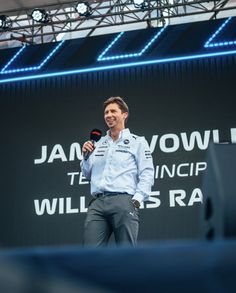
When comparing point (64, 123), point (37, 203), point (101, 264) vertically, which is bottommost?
point (101, 264)

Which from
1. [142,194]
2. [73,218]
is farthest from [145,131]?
[142,194]

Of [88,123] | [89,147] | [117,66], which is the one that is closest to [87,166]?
[89,147]

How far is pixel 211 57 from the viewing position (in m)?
6.46

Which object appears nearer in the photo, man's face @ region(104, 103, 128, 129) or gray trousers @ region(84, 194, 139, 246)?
gray trousers @ region(84, 194, 139, 246)

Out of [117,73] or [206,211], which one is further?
[117,73]

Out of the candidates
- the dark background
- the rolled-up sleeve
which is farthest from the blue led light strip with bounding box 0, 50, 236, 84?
the rolled-up sleeve

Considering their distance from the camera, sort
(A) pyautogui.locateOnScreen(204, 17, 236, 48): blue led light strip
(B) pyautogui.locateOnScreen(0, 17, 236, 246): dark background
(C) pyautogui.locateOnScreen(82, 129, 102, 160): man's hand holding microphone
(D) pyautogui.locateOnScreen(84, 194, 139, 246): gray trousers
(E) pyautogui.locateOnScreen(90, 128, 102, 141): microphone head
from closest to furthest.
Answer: (D) pyautogui.locateOnScreen(84, 194, 139, 246): gray trousers, (C) pyautogui.locateOnScreen(82, 129, 102, 160): man's hand holding microphone, (E) pyautogui.locateOnScreen(90, 128, 102, 141): microphone head, (B) pyautogui.locateOnScreen(0, 17, 236, 246): dark background, (A) pyautogui.locateOnScreen(204, 17, 236, 48): blue led light strip

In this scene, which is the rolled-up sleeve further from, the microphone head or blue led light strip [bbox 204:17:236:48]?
blue led light strip [bbox 204:17:236:48]

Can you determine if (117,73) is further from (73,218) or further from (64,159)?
(73,218)

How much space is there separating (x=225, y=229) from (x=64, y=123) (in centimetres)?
562

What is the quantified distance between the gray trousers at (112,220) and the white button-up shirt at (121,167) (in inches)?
2.1

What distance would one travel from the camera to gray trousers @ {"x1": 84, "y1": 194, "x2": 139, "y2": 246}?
2900 mm

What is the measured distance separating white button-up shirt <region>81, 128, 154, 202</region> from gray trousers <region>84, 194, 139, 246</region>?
0.18 feet

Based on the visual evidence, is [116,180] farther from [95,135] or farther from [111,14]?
[111,14]
